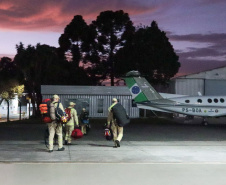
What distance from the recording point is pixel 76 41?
5838cm

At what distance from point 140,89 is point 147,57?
869 inches

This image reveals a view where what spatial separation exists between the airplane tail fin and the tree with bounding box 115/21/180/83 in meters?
19.9

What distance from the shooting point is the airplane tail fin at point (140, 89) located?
3006 cm

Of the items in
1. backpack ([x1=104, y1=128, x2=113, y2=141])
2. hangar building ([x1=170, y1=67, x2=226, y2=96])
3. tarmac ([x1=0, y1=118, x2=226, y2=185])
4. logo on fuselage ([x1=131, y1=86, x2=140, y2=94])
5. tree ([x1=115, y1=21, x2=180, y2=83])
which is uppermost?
tree ([x1=115, y1=21, x2=180, y2=83])

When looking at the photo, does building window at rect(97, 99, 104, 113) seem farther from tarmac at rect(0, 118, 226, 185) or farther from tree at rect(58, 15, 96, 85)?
tarmac at rect(0, 118, 226, 185)

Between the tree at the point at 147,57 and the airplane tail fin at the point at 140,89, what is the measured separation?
65.2 ft

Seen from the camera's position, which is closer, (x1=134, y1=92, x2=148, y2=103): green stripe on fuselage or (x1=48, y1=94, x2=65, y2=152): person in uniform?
(x1=48, y1=94, x2=65, y2=152): person in uniform

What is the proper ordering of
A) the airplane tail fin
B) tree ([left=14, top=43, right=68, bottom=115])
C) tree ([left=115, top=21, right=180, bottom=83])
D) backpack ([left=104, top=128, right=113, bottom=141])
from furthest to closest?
tree ([left=115, top=21, right=180, bottom=83]) < tree ([left=14, top=43, right=68, bottom=115]) < the airplane tail fin < backpack ([left=104, top=128, right=113, bottom=141])

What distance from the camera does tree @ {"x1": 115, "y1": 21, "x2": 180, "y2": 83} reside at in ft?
169

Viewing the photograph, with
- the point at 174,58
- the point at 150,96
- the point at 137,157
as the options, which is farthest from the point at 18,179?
the point at 174,58

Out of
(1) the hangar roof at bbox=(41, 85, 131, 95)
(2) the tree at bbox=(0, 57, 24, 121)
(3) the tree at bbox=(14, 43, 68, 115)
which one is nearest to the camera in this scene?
(1) the hangar roof at bbox=(41, 85, 131, 95)

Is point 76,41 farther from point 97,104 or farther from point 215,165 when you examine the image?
point 215,165

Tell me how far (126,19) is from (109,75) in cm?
832

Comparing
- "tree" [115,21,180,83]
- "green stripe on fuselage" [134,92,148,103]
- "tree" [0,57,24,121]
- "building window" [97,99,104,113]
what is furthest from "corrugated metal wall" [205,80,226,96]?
"tree" [0,57,24,121]
